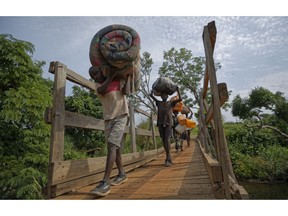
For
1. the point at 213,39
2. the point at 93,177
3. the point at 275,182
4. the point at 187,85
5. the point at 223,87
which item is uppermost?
the point at 187,85

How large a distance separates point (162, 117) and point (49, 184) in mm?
2505

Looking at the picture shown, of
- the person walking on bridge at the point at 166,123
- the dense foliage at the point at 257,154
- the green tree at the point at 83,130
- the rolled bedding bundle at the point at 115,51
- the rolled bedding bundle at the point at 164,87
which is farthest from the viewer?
the dense foliage at the point at 257,154

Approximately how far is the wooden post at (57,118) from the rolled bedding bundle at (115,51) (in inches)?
12.5

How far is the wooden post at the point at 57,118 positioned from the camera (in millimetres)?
1944

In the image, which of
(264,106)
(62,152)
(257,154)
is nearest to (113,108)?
(62,152)

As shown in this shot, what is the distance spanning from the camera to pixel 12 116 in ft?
11.7

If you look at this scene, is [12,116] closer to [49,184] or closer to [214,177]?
[49,184]

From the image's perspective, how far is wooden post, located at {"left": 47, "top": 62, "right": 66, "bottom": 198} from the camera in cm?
194

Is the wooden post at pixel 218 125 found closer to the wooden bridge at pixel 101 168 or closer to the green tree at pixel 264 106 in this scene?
the wooden bridge at pixel 101 168

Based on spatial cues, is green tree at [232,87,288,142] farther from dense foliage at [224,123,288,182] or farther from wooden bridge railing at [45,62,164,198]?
wooden bridge railing at [45,62,164,198]

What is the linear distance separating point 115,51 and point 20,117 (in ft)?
8.82

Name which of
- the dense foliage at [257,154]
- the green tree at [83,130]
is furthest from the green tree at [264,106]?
the green tree at [83,130]

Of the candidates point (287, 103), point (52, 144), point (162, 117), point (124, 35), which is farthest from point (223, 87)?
point (287, 103)

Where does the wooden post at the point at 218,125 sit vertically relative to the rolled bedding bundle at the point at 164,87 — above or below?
below
